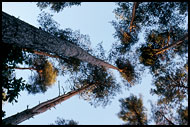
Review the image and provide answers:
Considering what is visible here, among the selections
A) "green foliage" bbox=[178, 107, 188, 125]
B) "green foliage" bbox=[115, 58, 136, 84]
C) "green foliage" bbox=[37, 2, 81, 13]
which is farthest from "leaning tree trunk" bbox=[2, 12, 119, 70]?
"green foliage" bbox=[178, 107, 188, 125]

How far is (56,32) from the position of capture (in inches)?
390

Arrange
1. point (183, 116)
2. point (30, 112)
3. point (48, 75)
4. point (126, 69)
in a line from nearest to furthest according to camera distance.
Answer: point (30, 112)
point (183, 116)
point (48, 75)
point (126, 69)

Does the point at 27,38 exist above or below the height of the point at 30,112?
above

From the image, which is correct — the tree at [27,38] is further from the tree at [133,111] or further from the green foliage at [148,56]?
the tree at [133,111]

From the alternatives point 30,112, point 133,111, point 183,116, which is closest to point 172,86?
point 183,116

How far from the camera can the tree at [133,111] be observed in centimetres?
1130

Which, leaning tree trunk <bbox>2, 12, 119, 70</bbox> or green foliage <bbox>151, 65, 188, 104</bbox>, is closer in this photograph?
leaning tree trunk <bbox>2, 12, 119, 70</bbox>

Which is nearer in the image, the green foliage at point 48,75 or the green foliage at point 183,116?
the green foliage at point 183,116

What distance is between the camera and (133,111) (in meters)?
11.7

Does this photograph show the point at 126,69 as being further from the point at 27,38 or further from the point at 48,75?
the point at 27,38

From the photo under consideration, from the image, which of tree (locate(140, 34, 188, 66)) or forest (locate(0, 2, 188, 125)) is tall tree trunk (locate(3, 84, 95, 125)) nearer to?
forest (locate(0, 2, 188, 125))

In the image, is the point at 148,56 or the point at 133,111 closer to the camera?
the point at 148,56

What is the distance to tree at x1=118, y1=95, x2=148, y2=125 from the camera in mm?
11300

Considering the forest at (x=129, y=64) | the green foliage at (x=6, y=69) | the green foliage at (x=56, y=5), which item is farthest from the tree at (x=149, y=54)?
the green foliage at (x=6, y=69)
